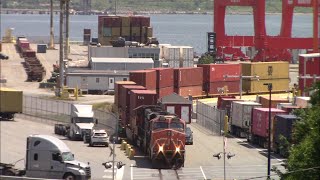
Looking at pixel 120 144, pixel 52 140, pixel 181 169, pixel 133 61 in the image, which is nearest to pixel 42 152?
pixel 52 140

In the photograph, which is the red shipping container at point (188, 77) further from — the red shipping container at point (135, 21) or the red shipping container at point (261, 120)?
the red shipping container at point (135, 21)

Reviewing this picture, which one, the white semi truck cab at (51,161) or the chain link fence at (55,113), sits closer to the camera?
the white semi truck cab at (51,161)

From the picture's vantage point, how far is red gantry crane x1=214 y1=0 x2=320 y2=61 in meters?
75.3

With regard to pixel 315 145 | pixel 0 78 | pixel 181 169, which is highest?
pixel 0 78

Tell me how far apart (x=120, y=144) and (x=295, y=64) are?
44.6m

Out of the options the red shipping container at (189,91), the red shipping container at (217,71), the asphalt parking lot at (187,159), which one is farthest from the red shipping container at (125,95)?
the red shipping container at (217,71)

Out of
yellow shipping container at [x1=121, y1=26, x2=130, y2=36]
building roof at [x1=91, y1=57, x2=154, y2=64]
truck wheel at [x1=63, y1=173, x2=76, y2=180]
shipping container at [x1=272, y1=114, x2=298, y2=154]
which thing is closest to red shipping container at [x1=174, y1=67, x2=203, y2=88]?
building roof at [x1=91, y1=57, x2=154, y2=64]

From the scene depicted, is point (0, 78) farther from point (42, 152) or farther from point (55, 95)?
point (55, 95)

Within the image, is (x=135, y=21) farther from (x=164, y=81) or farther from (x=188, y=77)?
(x=164, y=81)

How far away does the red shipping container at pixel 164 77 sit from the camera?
4522cm

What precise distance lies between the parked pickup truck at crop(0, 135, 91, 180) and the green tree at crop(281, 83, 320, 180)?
506 cm

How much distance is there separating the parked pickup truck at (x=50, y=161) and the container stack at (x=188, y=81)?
23820 mm

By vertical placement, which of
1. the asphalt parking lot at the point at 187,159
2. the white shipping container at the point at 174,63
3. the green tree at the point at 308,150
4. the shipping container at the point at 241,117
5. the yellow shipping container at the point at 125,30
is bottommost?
the asphalt parking lot at the point at 187,159

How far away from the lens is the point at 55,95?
47.5m
